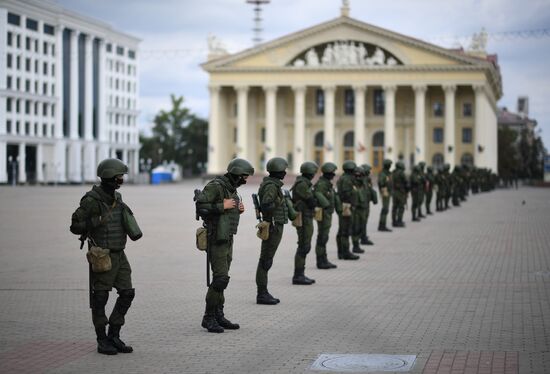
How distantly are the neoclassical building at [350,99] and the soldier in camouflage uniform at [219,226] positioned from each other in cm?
8302

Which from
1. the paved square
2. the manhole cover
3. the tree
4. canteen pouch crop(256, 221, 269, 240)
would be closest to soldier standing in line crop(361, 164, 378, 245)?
the paved square

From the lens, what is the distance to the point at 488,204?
49.2 m

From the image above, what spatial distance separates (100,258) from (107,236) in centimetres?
31

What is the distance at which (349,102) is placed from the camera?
103 meters

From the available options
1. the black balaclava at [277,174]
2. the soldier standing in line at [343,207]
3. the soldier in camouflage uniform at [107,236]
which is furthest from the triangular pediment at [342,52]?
the soldier in camouflage uniform at [107,236]

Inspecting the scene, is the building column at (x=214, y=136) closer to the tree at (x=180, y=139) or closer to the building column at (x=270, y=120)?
the building column at (x=270, y=120)

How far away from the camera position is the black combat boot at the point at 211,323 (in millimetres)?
11586

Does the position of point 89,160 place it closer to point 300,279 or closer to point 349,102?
point 349,102

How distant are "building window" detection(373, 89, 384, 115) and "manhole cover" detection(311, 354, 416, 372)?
3655 inches

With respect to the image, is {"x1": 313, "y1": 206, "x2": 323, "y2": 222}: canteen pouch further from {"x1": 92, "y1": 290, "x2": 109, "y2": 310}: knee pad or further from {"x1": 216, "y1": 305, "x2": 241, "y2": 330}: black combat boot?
{"x1": 92, "y1": 290, "x2": 109, "y2": 310}: knee pad

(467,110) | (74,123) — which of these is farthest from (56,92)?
(467,110)

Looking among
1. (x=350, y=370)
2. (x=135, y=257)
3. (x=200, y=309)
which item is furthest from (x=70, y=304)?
(x=135, y=257)

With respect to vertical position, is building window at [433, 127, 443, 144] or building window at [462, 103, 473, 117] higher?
building window at [462, 103, 473, 117]

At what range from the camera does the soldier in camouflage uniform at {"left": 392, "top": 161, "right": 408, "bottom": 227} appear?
30703 millimetres
